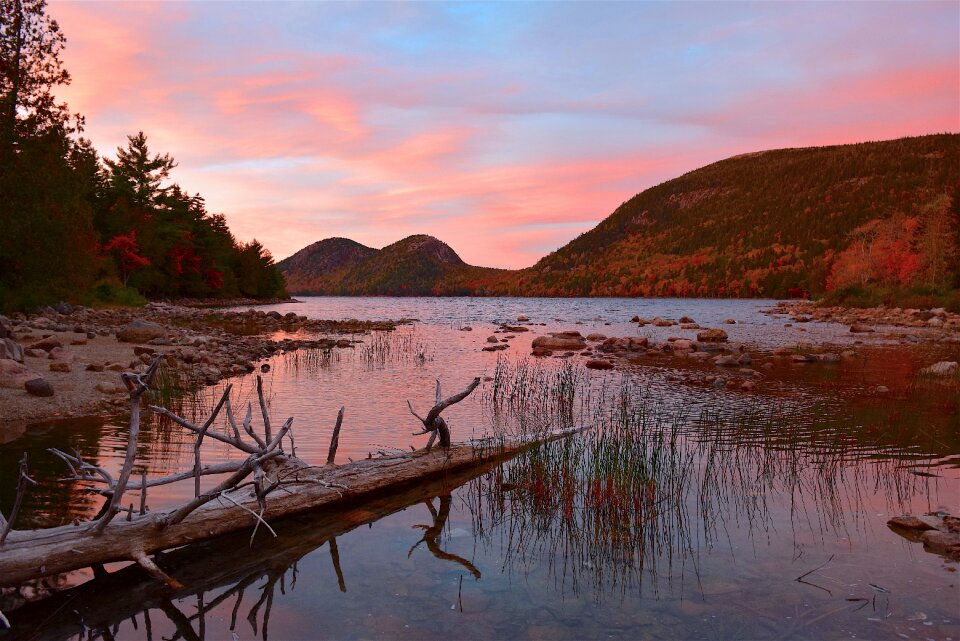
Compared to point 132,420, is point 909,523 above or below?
below

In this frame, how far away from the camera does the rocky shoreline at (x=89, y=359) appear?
11.5m

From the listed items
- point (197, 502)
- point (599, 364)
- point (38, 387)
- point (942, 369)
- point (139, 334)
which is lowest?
point (599, 364)

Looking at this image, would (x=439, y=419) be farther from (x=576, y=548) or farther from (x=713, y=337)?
(x=713, y=337)

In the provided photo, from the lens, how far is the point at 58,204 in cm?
2553

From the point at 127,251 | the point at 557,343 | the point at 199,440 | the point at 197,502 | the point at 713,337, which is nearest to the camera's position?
the point at 197,502

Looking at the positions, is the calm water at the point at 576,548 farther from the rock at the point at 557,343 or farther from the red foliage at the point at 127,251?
the red foliage at the point at 127,251

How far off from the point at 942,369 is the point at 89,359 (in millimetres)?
23774

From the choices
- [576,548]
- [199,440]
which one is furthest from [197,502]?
[576,548]

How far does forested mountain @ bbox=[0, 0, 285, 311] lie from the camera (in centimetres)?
2239

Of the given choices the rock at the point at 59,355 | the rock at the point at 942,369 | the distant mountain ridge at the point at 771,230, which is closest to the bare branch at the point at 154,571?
the rock at the point at 59,355

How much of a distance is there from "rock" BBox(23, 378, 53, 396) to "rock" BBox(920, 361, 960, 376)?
21.7 metres

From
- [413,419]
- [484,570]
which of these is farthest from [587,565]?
[413,419]

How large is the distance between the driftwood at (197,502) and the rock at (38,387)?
6.92 metres

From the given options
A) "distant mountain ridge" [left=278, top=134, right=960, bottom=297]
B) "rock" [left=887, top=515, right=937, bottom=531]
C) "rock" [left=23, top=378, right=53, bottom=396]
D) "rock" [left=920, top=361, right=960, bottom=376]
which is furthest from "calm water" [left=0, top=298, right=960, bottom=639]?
"distant mountain ridge" [left=278, top=134, right=960, bottom=297]
